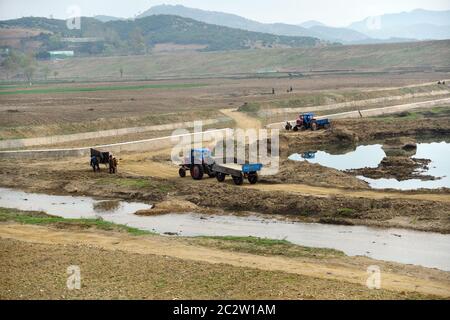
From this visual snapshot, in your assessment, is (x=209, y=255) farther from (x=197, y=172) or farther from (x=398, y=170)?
(x=398, y=170)

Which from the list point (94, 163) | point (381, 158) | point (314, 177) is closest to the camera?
point (314, 177)

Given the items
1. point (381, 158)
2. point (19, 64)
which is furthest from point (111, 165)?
point (19, 64)

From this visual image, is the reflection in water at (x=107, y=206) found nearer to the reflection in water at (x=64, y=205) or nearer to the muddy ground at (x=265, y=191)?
the reflection in water at (x=64, y=205)

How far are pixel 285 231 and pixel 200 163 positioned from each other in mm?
11631

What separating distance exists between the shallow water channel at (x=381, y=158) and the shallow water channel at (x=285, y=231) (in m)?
9.08

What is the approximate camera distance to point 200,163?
37.2 meters

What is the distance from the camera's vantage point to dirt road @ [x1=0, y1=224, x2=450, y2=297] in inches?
735

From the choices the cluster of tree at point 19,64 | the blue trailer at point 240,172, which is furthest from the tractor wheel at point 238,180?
the cluster of tree at point 19,64

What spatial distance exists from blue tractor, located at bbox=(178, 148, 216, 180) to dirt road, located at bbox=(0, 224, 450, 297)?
12.3 metres

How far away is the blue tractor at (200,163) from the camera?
37.1 m

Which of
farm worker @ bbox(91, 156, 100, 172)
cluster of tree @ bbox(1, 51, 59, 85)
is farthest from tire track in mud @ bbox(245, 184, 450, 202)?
cluster of tree @ bbox(1, 51, 59, 85)

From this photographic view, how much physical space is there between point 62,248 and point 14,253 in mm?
1527
